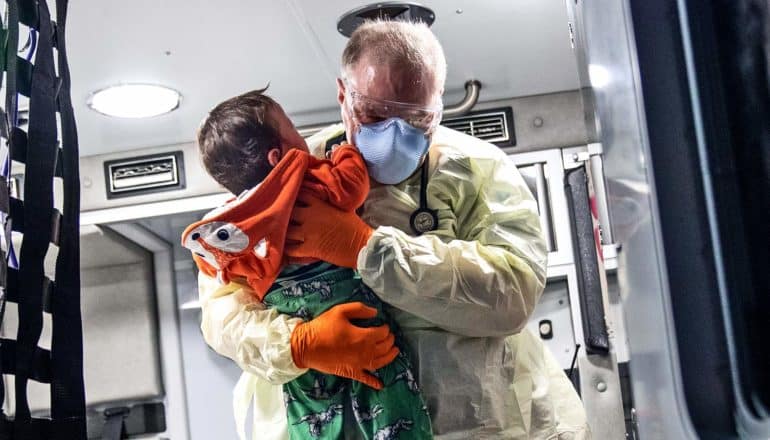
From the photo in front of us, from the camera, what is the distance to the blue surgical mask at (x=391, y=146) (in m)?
2.01

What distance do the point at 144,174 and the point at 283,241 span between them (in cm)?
237

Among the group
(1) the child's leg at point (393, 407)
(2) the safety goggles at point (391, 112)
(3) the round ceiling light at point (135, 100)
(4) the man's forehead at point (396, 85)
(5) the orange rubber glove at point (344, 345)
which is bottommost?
(1) the child's leg at point (393, 407)

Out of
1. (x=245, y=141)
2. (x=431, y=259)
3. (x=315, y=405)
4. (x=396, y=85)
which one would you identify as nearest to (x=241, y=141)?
(x=245, y=141)

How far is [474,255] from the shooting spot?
1956 mm

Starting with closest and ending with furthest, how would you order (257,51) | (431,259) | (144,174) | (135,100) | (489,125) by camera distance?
(431,259)
(257,51)
(135,100)
(489,125)
(144,174)

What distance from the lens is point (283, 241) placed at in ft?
6.39

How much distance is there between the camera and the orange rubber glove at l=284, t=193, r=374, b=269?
1941mm

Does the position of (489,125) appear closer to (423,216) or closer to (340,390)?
(423,216)

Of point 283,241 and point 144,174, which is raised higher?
point 144,174

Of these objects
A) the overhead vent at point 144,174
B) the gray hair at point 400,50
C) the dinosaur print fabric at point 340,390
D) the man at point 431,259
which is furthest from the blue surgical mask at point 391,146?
the overhead vent at point 144,174

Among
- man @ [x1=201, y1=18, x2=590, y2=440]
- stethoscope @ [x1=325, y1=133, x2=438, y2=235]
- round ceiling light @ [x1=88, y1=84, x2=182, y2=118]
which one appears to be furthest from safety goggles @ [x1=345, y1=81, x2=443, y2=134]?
round ceiling light @ [x1=88, y1=84, x2=182, y2=118]

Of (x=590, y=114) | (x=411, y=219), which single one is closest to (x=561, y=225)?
(x=411, y=219)

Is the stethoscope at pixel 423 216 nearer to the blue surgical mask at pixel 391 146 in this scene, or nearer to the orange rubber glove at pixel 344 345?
the blue surgical mask at pixel 391 146

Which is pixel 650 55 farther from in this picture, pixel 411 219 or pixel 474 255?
pixel 411 219
